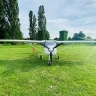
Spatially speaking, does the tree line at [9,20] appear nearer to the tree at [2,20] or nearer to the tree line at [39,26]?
the tree at [2,20]

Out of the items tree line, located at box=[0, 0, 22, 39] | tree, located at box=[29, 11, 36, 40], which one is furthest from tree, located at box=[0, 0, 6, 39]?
tree, located at box=[29, 11, 36, 40]

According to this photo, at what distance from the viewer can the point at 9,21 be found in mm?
29750

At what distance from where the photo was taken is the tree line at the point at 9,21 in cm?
2950

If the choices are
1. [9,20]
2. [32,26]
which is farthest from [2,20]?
[32,26]

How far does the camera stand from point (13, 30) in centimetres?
2956

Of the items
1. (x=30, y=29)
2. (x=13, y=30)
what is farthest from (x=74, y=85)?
(x=30, y=29)

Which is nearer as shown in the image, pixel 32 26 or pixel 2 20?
pixel 2 20

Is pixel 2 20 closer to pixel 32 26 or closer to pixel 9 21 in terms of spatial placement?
pixel 9 21

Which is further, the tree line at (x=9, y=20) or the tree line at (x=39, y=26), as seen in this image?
the tree line at (x=39, y=26)

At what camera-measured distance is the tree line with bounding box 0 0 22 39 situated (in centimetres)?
2950

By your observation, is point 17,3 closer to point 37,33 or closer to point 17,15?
point 17,15

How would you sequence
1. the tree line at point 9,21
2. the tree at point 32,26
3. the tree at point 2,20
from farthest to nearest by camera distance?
the tree at point 32,26, the tree line at point 9,21, the tree at point 2,20

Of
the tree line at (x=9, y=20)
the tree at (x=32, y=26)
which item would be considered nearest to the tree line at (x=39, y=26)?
the tree at (x=32, y=26)

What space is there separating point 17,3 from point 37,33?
1334 centimetres
